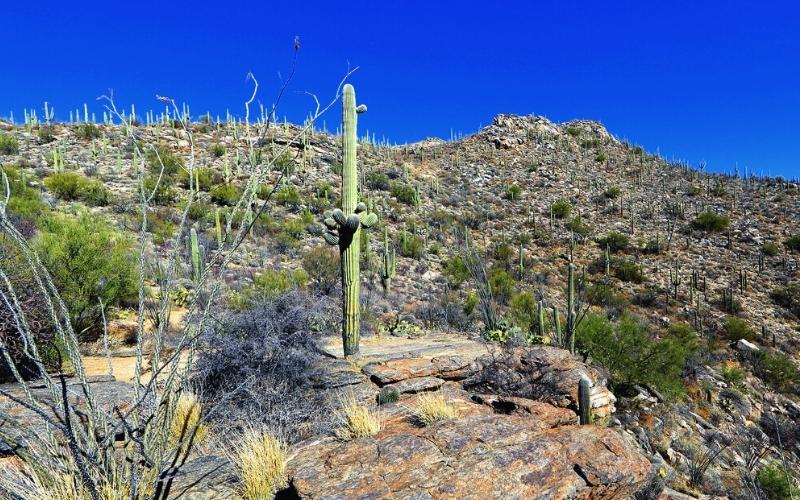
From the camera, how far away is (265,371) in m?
5.86

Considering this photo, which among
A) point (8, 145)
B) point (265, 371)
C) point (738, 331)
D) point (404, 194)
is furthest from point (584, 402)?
point (8, 145)

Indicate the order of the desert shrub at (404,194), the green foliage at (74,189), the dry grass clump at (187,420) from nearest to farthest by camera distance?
1. the dry grass clump at (187,420)
2. the green foliage at (74,189)
3. the desert shrub at (404,194)

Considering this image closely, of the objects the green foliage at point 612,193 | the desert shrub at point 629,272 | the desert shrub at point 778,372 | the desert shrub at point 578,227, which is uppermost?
the green foliage at point 612,193

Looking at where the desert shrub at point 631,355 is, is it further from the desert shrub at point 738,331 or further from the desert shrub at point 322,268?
the desert shrub at point 322,268

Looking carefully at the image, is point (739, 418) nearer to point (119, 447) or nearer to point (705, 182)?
point (119, 447)

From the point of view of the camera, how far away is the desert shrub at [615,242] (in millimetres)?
23969

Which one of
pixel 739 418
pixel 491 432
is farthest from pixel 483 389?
pixel 739 418

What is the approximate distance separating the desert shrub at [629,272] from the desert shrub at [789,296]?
4914 mm

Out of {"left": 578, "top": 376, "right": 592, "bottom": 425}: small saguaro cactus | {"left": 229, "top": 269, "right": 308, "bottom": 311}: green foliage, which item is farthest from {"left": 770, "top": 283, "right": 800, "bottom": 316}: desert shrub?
{"left": 229, "top": 269, "right": 308, "bottom": 311}: green foliage

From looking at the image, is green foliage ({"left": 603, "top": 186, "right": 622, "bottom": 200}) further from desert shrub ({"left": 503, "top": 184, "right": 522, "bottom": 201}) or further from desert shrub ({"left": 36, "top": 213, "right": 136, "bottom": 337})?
desert shrub ({"left": 36, "top": 213, "right": 136, "bottom": 337})

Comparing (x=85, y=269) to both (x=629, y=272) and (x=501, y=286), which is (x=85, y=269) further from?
(x=629, y=272)

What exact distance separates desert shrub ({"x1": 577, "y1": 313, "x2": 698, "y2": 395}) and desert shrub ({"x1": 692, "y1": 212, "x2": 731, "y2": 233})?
1699cm

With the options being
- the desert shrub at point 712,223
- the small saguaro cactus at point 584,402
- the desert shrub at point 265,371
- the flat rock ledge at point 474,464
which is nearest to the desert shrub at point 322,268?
the desert shrub at point 265,371

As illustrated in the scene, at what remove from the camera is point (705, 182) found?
31047 mm
